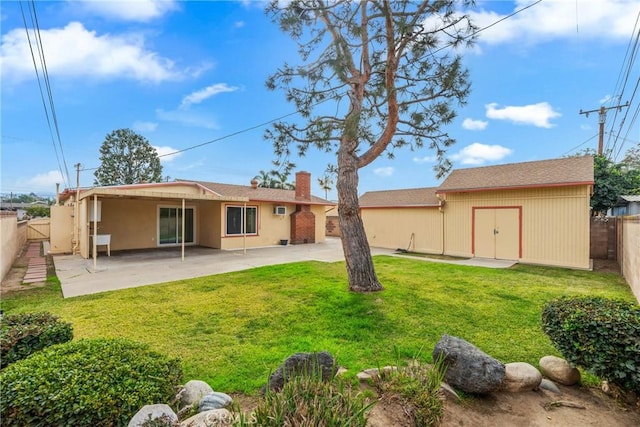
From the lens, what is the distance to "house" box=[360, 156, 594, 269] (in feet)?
31.1

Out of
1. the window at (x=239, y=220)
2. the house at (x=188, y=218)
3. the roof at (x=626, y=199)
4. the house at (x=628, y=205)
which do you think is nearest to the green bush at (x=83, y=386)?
the house at (x=188, y=218)

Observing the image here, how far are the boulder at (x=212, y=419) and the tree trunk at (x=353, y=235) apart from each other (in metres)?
4.05

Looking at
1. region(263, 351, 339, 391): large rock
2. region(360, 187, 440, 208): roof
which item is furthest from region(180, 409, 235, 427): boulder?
region(360, 187, 440, 208): roof

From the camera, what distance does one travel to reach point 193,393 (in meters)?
2.51

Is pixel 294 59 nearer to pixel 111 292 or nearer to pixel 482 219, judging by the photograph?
pixel 111 292

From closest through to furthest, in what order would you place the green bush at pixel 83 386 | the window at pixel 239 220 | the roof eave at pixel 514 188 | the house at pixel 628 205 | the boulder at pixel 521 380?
the green bush at pixel 83 386 → the boulder at pixel 521 380 → the roof eave at pixel 514 188 → the house at pixel 628 205 → the window at pixel 239 220

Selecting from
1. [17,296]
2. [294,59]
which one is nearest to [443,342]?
[294,59]

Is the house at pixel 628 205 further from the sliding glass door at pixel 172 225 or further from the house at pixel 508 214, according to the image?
the sliding glass door at pixel 172 225

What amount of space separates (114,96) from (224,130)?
4823mm

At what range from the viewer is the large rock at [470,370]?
2.65 m

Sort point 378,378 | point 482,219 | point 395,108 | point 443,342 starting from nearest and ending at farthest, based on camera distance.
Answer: point 378,378, point 443,342, point 395,108, point 482,219

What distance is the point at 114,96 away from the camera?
13.0 m

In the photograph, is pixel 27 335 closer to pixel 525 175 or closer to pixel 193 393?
pixel 193 393

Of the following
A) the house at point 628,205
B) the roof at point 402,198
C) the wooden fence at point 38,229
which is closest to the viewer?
the house at point 628,205
